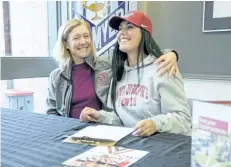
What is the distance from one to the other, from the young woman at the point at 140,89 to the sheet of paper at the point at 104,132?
112 millimetres

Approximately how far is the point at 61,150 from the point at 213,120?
529 millimetres

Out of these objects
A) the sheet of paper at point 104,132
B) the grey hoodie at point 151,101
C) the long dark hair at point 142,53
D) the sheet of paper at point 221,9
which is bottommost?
the sheet of paper at point 104,132

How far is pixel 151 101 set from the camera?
134cm

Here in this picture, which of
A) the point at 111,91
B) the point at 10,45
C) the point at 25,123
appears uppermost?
the point at 10,45

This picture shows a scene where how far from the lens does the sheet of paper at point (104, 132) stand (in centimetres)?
103

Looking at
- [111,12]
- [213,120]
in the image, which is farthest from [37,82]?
[213,120]

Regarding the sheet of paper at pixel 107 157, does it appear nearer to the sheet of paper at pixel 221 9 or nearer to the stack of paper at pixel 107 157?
the stack of paper at pixel 107 157

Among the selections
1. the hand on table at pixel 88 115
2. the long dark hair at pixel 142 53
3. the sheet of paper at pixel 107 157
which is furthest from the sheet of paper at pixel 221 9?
the sheet of paper at pixel 107 157

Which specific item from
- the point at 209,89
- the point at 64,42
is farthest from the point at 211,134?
the point at 209,89

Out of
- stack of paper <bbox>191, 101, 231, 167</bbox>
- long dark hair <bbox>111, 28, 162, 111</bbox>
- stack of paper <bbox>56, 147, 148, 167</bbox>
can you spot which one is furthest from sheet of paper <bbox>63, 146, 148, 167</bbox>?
long dark hair <bbox>111, 28, 162, 111</bbox>

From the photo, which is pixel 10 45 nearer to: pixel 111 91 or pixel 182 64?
pixel 111 91

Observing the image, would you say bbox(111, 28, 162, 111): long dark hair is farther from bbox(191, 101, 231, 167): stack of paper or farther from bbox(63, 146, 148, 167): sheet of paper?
bbox(191, 101, 231, 167): stack of paper

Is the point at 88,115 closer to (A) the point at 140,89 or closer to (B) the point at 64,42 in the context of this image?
(A) the point at 140,89

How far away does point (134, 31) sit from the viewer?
1485mm
